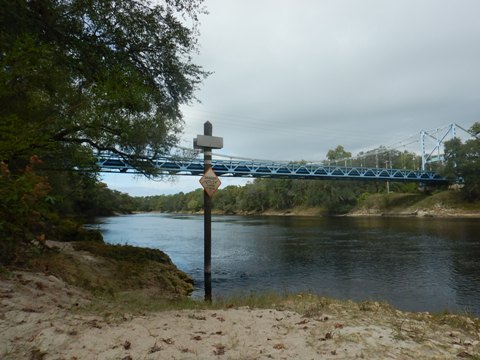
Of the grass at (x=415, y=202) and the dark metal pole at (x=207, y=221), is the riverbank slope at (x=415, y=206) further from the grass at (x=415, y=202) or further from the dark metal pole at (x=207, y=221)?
the dark metal pole at (x=207, y=221)

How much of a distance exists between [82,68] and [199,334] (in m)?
6.26

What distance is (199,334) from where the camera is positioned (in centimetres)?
478

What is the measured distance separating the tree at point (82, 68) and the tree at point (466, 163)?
64273mm

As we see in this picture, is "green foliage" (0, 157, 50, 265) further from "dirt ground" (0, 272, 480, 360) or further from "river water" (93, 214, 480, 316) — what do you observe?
"river water" (93, 214, 480, 316)

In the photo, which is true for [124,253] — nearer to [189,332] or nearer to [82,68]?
[82,68]

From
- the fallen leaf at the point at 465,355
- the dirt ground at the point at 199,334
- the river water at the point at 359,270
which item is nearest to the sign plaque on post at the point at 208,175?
the dirt ground at the point at 199,334

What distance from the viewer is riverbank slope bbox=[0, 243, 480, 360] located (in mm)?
3983

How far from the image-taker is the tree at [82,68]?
508 centimetres

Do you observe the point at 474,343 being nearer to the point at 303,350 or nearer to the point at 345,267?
the point at 303,350

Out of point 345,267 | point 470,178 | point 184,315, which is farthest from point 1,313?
point 470,178

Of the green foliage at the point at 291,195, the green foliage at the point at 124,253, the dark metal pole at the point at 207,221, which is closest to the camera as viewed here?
the dark metal pole at the point at 207,221

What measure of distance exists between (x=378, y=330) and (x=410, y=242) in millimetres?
24193

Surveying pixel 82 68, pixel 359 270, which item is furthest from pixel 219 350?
pixel 359 270

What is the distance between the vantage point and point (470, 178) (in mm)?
63281
